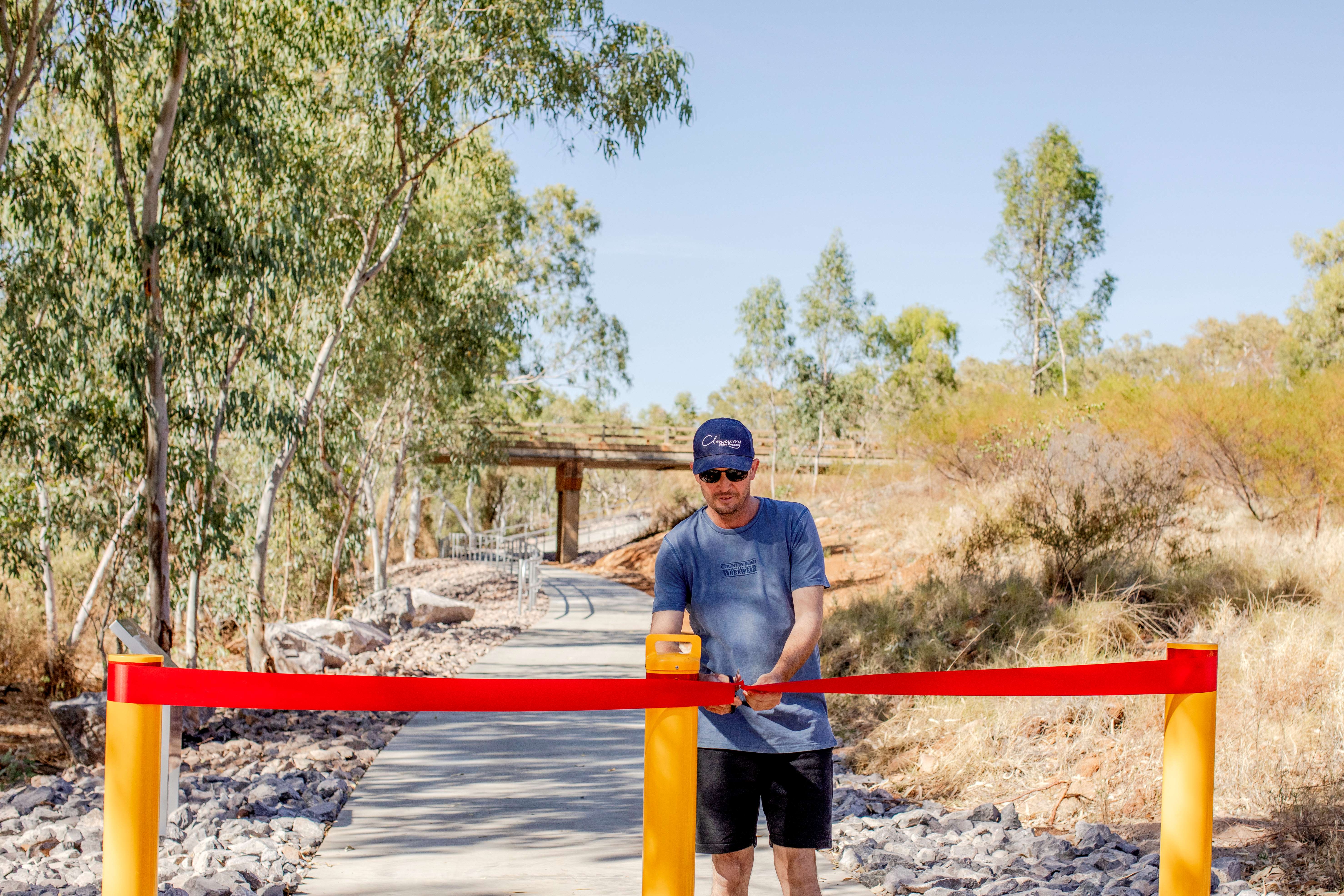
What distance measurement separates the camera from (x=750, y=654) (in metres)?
3.13

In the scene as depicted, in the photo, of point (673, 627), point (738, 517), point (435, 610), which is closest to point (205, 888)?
point (673, 627)

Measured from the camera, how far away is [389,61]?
444 inches

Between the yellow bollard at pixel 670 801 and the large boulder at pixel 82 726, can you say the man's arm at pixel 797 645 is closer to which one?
the yellow bollard at pixel 670 801

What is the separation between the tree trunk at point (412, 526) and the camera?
3594cm

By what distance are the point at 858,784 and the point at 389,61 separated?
8789mm

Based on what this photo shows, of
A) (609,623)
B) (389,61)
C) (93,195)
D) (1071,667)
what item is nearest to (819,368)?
(609,623)

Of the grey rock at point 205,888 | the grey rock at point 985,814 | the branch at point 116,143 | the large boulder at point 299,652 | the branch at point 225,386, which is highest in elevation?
the branch at point 116,143

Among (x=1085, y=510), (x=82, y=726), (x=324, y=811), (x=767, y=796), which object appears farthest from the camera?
(x=1085, y=510)

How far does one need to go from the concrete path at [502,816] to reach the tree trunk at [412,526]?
91.1ft

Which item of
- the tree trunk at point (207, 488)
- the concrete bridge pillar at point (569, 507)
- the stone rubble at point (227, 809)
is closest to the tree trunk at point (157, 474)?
the tree trunk at point (207, 488)

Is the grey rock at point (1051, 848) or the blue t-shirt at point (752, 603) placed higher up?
the blue t-shirt at point (752, 603)

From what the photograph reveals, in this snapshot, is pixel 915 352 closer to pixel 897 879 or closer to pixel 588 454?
pixel 588 454

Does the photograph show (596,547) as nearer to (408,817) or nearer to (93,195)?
(93,195)

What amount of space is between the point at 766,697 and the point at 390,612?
12877 mm
